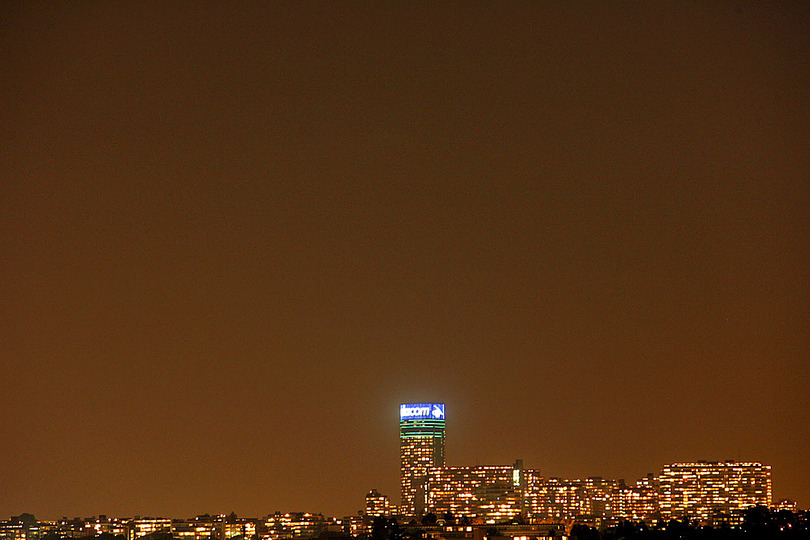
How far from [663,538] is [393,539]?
45258 mm

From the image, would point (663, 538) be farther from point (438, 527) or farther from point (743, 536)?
point (438, 527)

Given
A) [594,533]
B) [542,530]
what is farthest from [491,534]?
[594,533]

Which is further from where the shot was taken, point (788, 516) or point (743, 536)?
point (788, 516)

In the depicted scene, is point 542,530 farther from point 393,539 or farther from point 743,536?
point 743,536

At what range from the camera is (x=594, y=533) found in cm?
14700

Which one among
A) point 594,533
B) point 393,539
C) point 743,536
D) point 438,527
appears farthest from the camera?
point 438,527

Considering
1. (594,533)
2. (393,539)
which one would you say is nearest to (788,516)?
(594,533)

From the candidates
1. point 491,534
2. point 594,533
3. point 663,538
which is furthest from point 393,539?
point 663,538

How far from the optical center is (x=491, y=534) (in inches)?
6614

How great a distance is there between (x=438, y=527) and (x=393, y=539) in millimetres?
16797

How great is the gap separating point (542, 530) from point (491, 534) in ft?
27.3

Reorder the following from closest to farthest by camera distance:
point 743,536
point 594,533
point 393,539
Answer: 1. point 743,536
2. point 594,533
3. point 393,539

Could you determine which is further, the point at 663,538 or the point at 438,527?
the point at 438,527

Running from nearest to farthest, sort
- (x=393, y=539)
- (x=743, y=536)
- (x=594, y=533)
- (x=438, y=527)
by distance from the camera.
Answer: (x=743, y=536), (x=594, y=533), (x=393, y=539), (x=438, y=527)
